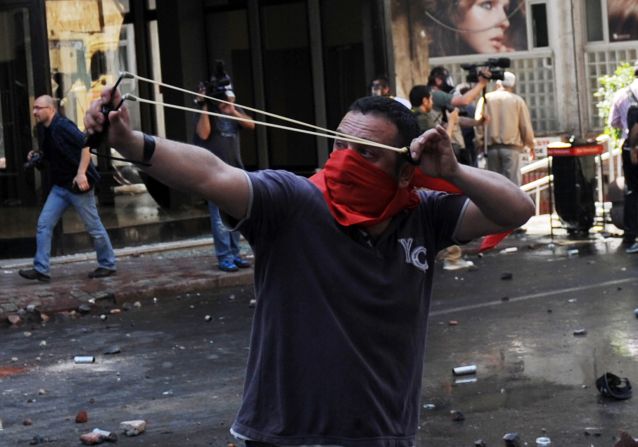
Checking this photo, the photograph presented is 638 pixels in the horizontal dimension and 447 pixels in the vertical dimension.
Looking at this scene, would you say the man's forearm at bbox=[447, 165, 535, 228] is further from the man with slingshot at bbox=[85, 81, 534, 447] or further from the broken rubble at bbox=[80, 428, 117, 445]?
the broken rubble at bbox=[80, 428, 117, 445]

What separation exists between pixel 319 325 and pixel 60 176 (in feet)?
30.8

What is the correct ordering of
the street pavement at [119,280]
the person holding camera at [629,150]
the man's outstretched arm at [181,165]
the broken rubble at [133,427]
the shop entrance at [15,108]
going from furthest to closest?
the shop entrance at [15,108], the person holding camera at [629,150], the street pavement at [119,280], the broken rubble at [133,427], the man's outstretched arm at [181,165]

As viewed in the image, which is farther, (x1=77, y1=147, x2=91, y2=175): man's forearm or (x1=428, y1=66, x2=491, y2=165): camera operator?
(x1=428, y1=66, x2=491, y2=165): camera operator

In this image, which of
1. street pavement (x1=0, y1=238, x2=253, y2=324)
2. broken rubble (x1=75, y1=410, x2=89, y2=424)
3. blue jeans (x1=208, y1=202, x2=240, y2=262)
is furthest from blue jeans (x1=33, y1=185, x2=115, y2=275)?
broken rubble (x1=75, y1=410, x2=89, y2=424)

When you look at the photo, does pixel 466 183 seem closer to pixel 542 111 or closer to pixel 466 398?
pixel 466 398

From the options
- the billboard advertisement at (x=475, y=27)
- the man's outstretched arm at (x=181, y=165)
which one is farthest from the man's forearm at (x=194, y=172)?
the billboard advertisement at (x=475, y=27)

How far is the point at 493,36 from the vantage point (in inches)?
1008

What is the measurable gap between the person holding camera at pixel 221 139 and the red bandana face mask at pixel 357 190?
8625 millimetres

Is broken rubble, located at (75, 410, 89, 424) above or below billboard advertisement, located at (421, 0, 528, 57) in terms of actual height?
below

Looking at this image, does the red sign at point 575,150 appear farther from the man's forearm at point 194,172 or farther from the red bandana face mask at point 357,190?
the man's forearm at point 194,172

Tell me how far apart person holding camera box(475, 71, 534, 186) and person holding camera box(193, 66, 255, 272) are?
4059mm

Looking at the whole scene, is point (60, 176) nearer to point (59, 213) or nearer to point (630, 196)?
point (59, 213)

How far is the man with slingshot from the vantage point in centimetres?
354

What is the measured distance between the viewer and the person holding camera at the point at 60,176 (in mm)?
12492
